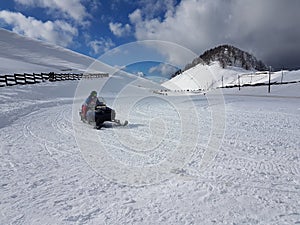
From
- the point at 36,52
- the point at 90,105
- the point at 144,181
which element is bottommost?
the point at 144,181

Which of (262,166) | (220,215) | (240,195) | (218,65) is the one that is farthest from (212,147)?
(218,65)

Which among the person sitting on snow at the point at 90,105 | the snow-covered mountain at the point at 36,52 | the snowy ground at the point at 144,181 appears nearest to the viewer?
the snowy ground at the point at 144,181

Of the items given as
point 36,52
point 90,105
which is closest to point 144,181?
point 90,105

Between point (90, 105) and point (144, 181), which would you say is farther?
point (90, 105)

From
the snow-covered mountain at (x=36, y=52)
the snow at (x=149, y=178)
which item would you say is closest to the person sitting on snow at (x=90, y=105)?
the snow at (x=149, y=178)

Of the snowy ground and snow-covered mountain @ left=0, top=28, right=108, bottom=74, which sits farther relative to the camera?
snow-covered mountain @ left=0, top=28, right=108, bottom=74

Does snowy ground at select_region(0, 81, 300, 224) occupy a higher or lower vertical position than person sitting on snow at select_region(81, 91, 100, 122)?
lower

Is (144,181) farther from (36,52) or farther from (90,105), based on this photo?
(36,52)

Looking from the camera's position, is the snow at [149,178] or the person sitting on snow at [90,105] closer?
the snow at [149,178]

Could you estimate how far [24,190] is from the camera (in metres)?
3.98

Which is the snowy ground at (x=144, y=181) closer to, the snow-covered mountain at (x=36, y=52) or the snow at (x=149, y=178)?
the snow at (x=149, y=178)

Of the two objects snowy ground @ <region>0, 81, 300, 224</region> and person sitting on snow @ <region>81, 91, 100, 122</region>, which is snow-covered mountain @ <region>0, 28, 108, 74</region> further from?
snowy ground @ <region>0, 81, 300, 224</region>

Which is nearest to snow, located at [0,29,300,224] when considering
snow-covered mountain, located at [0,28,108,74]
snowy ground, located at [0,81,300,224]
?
snowy ground, located at [0,81,300,224]

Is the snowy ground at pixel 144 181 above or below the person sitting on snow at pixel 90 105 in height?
below
